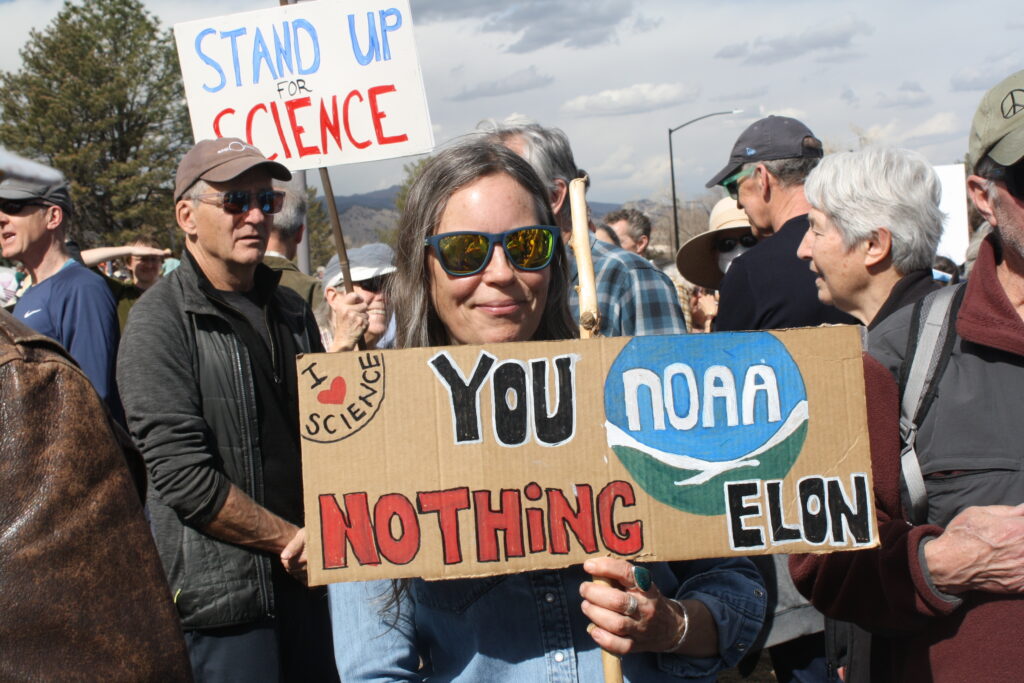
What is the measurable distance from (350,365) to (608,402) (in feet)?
1.36

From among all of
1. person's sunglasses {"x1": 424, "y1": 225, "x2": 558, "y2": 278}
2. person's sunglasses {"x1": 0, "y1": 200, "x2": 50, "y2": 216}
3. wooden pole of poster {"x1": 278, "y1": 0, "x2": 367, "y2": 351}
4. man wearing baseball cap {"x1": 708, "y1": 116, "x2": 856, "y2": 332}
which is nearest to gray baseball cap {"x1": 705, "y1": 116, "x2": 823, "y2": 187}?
man wearing baseball cap {"x1": 708, "y1": 116, "x2": 856, "y2": 332}

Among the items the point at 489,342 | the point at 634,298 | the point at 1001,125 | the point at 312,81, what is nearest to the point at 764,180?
the point at 634,298

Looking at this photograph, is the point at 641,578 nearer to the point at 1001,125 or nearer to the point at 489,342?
the point at 489,342

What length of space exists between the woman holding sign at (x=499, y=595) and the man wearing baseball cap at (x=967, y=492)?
0.30 meters

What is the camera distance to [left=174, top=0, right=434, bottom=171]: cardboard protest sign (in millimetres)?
3592

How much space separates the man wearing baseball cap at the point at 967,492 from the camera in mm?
1732

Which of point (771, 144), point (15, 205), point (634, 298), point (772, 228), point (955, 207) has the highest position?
point (15, 205)

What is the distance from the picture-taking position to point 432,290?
182 cm

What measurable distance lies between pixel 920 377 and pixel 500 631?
3.27 feet

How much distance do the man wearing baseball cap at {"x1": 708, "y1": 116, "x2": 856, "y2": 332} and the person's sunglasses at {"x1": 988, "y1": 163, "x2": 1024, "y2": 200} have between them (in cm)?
146

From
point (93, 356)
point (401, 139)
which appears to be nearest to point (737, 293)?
point (401, 139)

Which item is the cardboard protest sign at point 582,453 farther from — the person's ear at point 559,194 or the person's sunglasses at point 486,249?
the person's ear at point 559,194

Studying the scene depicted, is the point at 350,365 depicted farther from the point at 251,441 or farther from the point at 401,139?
the point at 401,139

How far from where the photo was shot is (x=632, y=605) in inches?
57.7
